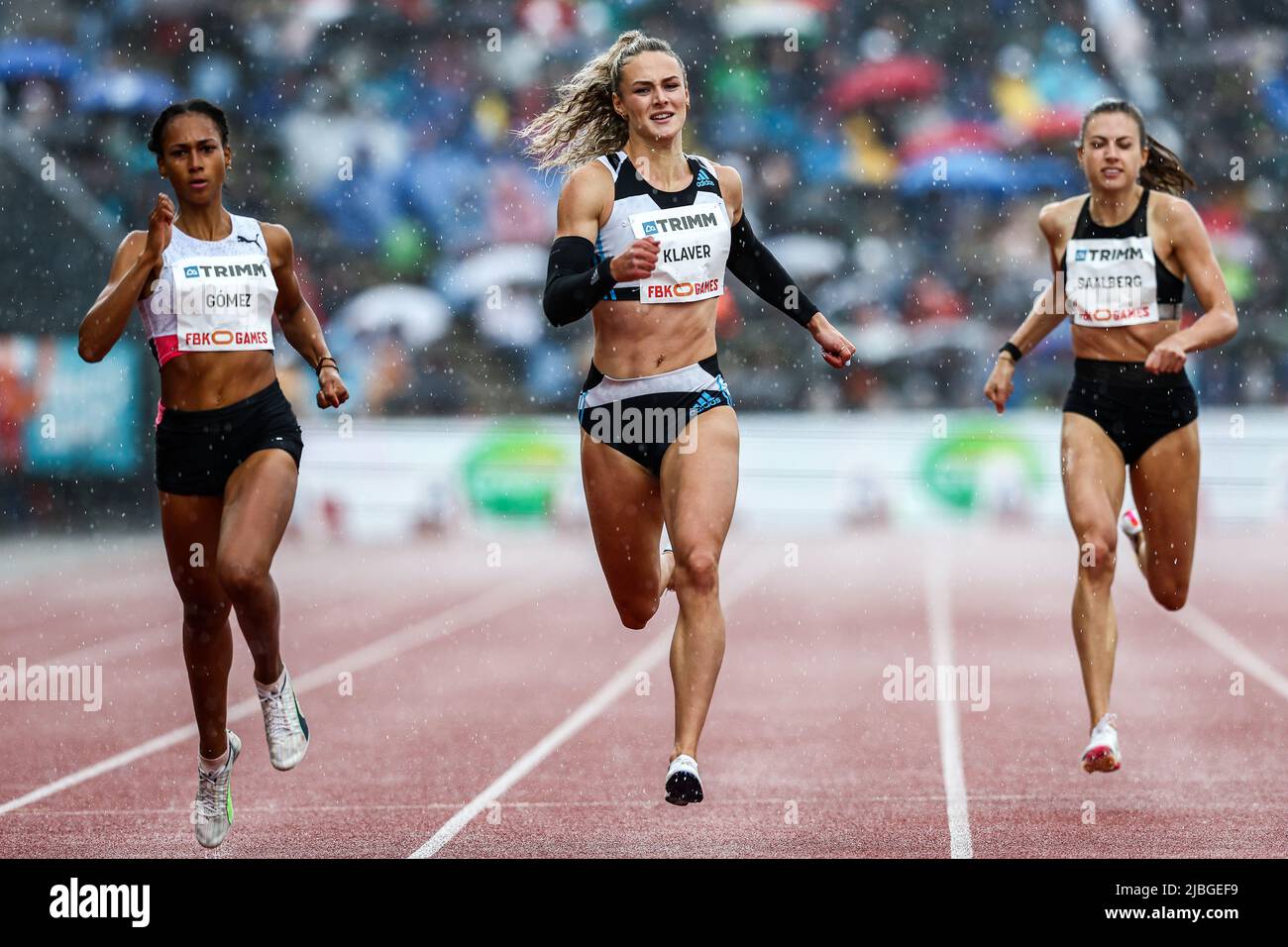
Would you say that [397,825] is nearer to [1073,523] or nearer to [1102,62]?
[1073,523]

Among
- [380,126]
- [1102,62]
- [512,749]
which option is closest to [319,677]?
[512,749]

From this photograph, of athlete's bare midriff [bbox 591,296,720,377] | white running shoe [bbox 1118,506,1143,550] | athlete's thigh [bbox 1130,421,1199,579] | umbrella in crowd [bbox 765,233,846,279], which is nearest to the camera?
athlete's bare midriff [bbox 591,296,720,377]

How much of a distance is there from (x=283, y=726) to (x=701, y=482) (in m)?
1.51

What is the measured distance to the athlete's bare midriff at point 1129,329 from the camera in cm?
567

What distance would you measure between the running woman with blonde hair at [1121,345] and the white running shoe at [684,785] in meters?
1.52

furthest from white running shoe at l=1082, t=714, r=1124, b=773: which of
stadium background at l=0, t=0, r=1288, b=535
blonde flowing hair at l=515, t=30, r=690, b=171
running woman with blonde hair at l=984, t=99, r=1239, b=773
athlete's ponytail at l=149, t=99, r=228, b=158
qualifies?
stadium background at l=0, t=0, r=1288, b=535

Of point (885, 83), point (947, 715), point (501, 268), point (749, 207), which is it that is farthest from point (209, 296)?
point (885, 83)

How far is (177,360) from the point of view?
202 inches

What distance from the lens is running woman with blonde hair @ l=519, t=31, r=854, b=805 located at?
190 inches

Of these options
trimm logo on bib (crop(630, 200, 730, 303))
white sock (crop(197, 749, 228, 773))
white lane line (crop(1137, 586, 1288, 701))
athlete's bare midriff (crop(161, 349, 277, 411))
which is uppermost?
trimm logo on bib (crop(630, 200, 730, 303))

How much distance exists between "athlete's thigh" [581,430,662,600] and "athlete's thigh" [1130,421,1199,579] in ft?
5.56

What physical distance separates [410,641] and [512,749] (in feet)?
13.1

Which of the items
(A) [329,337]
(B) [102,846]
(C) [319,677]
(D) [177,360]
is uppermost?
(A) [329,337]

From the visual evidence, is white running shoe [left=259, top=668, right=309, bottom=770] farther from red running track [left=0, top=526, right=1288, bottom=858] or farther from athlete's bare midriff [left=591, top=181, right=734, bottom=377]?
athlete's bare midriff [left=591, top=181, right=734, bottom=377]
